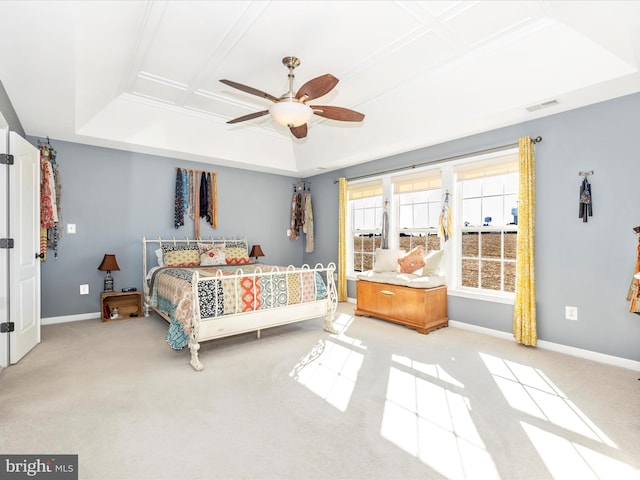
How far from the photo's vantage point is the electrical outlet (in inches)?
131

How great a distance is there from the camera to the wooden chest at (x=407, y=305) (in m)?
4.09

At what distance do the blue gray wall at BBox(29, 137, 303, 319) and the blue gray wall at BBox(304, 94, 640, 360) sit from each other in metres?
4.60

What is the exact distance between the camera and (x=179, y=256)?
4.98 m

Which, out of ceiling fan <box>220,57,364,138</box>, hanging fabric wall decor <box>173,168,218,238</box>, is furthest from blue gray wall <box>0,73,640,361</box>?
ceiling fan <box>220,57,364,138</box>

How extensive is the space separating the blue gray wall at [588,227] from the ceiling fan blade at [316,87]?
2.36 meters

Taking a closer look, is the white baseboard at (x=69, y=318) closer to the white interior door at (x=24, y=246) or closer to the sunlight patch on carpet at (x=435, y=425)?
the white interior door at (x=24, y=246)

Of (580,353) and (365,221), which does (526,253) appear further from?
(365,221)

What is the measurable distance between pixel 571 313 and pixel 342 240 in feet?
11.0

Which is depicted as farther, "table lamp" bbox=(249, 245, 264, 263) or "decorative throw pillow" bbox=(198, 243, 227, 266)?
"table lamp" bbox=(249, 245, 264, 263)

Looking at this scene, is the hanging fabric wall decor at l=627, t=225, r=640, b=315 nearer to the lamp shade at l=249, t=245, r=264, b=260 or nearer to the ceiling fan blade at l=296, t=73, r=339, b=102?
the ceiling fan blade at l=296, t=73, r=339, b=102

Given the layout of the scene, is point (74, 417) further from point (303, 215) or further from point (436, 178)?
point (303, 215)

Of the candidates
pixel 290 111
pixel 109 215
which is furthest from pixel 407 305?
pixel 109 215

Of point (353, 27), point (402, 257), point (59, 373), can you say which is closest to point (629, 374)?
point (402, 257)

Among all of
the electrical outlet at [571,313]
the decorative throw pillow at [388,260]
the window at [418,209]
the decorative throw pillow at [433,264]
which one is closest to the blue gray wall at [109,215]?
the decorative throw pillow at [388,260]
